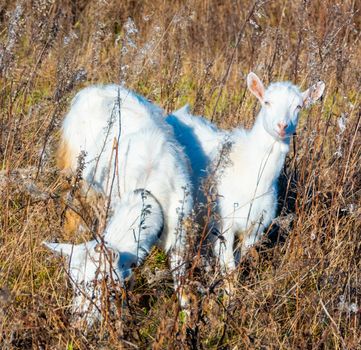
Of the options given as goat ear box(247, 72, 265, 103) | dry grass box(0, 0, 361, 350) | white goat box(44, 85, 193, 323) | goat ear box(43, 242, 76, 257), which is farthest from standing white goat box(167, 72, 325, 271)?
goat ear box(43, 242, 76, 257)

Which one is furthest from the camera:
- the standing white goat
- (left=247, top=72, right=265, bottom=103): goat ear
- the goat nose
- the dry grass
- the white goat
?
(left=247, top=72, right=265, bottom=103): goat ear

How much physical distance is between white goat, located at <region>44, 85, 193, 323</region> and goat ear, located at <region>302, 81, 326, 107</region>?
82 centimetres

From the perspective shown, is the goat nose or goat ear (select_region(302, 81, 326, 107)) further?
goat ear (select_region(302, 81, 326, 107))

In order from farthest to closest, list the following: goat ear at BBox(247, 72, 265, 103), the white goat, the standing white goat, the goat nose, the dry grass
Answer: goat ear at BBox(247, 72, 265, 103), the standing white goat, the goat nose, the white goat, the dry grass

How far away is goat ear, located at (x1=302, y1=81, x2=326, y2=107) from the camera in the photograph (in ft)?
18.1

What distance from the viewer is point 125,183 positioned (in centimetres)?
530

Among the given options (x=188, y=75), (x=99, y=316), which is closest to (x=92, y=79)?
(x=188, y=75)

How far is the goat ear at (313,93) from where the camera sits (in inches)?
217

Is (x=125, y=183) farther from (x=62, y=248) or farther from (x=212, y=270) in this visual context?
(x=62, y=248)

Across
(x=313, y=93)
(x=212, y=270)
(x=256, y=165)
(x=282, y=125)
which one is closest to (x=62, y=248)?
(x=212, y=270)

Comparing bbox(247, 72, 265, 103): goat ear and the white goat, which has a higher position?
bbox(247, 72, 265, 103): goat ear

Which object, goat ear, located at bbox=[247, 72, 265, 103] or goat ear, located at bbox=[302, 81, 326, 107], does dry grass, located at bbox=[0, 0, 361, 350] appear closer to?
goat ear, located at bbox=[302, 81, 326, 107]

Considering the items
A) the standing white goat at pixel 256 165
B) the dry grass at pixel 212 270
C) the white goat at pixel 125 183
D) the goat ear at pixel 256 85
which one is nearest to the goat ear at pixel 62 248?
the white goat at pixel 125 183

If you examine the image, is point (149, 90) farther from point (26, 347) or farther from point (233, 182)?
point (26, 347)
